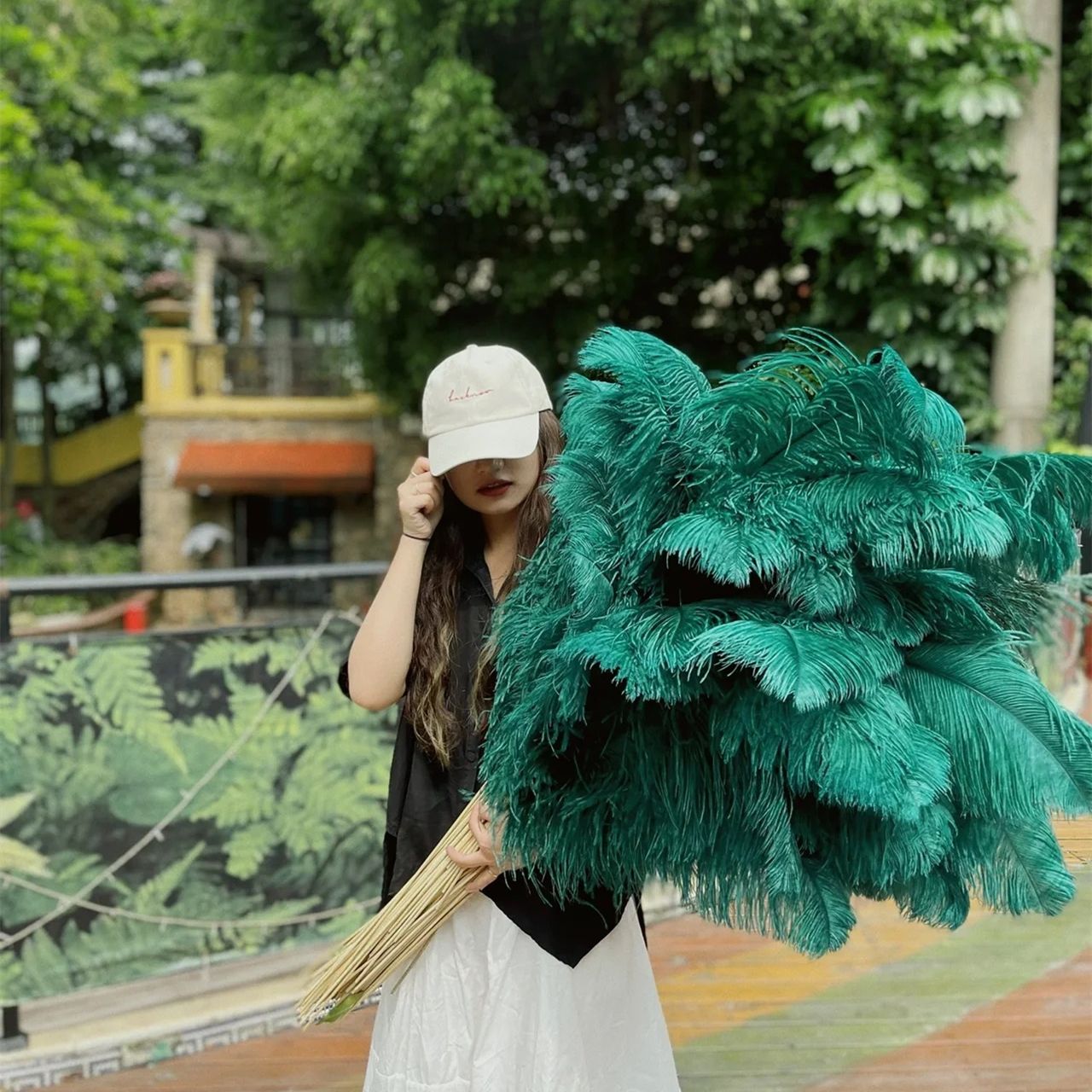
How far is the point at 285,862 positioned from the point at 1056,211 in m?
6.36

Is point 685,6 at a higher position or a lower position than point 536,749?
higher

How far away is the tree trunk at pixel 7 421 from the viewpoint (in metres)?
17.2

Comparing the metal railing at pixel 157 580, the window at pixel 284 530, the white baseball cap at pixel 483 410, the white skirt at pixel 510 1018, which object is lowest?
the window at pixel 284 530

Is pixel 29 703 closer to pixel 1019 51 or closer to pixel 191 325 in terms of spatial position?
pixel 1019 51

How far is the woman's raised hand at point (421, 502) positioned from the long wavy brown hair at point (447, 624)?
0.15ft

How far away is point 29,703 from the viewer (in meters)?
2.87

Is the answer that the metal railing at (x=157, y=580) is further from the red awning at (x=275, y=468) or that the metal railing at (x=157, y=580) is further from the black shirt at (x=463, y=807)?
the red awning at (x=275, y=468)

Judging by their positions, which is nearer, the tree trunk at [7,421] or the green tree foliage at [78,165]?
the green tree foliage at [78,165]

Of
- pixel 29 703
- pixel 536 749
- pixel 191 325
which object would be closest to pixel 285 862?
pixel 29 703

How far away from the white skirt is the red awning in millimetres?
15015

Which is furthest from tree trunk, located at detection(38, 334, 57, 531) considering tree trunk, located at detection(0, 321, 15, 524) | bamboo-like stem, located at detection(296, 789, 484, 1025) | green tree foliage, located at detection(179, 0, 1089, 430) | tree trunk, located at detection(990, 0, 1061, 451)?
bamboo-like stem, located at detection(296, 789, 484, 1025)

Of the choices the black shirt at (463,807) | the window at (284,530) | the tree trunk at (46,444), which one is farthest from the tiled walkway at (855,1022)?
the tree trunk at (46,444)

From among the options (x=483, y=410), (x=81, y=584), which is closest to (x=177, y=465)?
(x=81, y=584)

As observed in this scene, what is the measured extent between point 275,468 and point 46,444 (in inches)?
209
